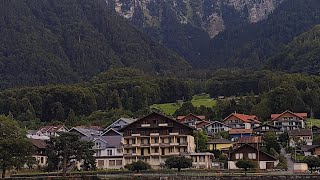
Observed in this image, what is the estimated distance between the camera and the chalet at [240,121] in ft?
384

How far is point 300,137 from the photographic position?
10106cm

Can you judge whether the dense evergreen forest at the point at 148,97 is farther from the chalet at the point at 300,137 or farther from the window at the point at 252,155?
the window at the point at 252,155

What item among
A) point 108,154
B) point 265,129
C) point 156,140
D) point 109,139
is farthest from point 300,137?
point 108,154

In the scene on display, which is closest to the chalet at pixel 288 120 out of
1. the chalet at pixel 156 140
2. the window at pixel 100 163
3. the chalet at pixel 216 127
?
the chalet at pixel 216 127

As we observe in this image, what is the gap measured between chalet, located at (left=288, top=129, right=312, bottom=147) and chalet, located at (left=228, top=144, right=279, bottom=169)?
1786 cm

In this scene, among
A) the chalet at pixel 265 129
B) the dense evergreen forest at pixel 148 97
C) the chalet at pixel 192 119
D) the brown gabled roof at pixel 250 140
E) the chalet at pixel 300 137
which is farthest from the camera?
the dense evergreen forest at pixel 148 97

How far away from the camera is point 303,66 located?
190 m

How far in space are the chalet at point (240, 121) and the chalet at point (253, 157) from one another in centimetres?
3366

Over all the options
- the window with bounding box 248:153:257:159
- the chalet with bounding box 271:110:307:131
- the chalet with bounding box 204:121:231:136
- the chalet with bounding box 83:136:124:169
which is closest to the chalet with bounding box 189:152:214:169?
the window with bounding box 248:153:257:159

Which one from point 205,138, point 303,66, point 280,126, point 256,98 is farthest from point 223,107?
point 303,66

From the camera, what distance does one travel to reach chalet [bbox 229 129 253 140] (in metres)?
106

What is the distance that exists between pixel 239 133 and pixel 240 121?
36.0 ft

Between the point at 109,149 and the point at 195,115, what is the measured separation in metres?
39.6

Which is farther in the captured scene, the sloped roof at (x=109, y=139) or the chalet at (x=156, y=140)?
the sloped roof at (x=109, y=139)
